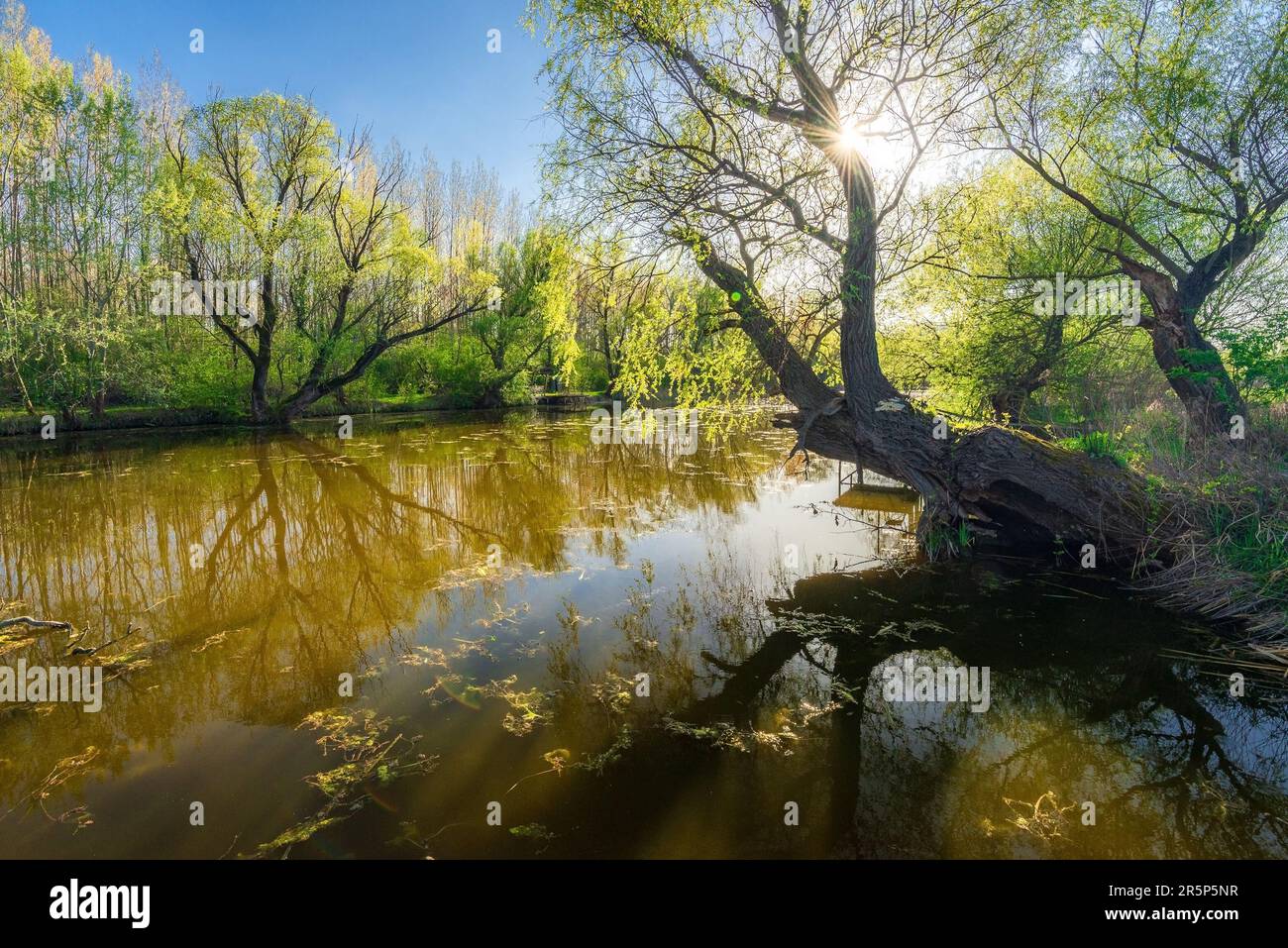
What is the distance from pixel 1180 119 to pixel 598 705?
12.2 m

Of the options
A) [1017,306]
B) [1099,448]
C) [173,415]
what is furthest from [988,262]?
[173,415]

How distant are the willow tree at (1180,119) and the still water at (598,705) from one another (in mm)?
5444

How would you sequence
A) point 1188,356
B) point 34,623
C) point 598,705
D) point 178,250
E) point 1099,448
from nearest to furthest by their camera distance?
point 598,705 < point 34,623 < point 1099,448 < point 1188,356 < point 178,250

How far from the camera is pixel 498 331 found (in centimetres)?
3281

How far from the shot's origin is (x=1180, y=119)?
8.79 metres

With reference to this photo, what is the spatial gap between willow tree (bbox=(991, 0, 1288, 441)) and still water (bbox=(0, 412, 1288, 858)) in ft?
17.9

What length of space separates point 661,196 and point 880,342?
6.18m

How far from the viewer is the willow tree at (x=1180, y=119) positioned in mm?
8242

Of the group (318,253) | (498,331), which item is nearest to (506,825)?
(318,253)

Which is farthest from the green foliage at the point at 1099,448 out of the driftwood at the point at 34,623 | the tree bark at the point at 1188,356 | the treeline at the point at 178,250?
the driftwood at the point at 34,623

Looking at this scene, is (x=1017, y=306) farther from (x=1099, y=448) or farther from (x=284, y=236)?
(x=284, y=236)

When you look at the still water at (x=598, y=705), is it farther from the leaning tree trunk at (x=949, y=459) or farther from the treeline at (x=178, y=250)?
the treeline at (x=178, y=250)
